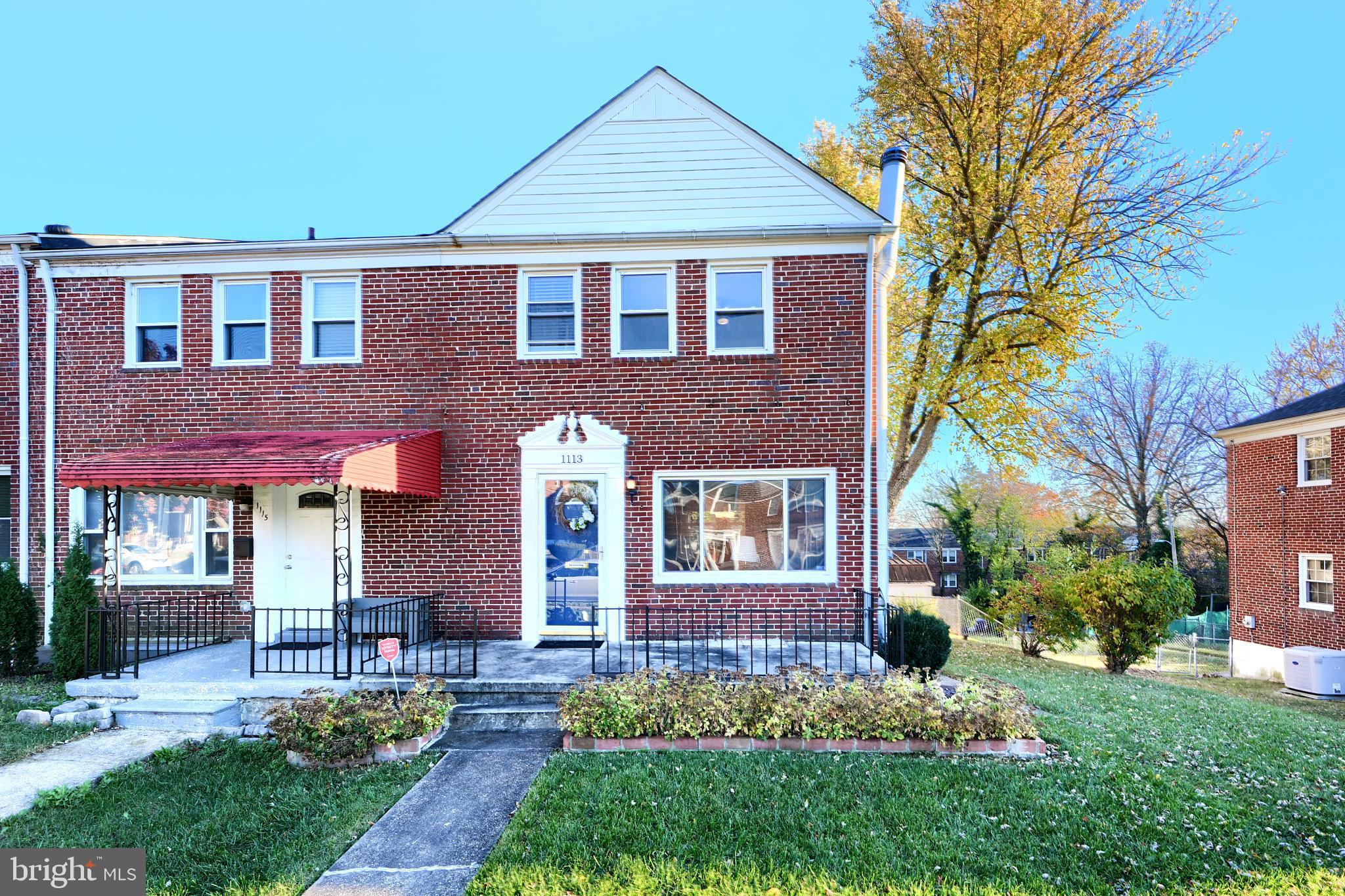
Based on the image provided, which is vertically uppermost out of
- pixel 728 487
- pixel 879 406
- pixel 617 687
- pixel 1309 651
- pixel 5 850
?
pixel 879 406

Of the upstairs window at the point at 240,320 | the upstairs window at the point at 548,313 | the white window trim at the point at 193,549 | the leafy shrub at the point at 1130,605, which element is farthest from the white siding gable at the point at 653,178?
the leafy shrub at the point at 1130,605

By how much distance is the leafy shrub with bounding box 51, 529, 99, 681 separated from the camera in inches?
328

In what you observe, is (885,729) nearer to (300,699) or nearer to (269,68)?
(300,699)

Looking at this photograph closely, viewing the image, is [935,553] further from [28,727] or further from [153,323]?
[28,727]

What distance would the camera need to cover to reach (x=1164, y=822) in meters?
4.67

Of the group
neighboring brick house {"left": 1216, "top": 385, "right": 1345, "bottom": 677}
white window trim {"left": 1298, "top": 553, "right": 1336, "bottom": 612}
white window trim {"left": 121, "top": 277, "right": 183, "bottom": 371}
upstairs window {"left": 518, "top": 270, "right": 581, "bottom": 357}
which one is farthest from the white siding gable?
white window trim {"left": 1298, "top": 553, "right": 1336, "bottom": 612}

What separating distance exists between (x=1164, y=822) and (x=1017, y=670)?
29.6ft

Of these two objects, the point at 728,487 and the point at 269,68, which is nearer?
the point at 728,487

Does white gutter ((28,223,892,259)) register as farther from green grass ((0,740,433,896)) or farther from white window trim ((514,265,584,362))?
green grass ((0,740,433,896))

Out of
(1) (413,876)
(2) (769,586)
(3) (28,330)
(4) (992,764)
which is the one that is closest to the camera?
(1) (413,876)

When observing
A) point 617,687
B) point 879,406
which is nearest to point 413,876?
point 617,687

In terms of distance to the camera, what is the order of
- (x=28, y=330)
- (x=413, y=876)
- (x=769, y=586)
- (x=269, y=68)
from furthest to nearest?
(x=269, y=68) → (x=28, y=330) → (x=769, y=586) → (x=413, y=876)

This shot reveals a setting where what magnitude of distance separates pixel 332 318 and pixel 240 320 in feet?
5.05

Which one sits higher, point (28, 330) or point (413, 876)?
point (28, 330)
